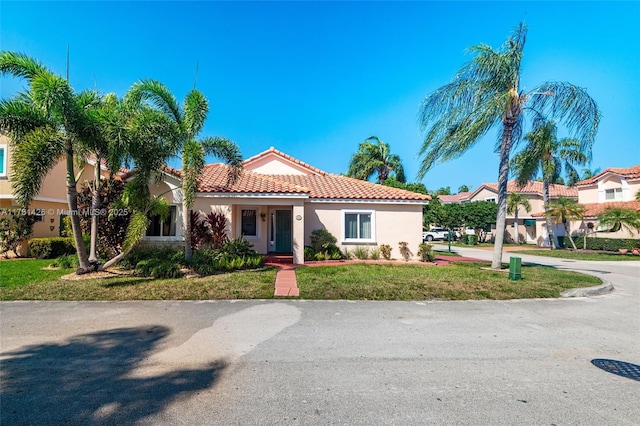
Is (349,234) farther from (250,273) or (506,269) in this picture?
(506,269)

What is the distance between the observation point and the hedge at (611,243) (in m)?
24.4

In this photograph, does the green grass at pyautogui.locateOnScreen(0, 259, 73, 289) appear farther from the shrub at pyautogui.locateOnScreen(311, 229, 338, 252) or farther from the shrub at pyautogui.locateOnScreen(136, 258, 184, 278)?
the shrub at pyautogui.locateOnScreen(311, 229, 338, 252)

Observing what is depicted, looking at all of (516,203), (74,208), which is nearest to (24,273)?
(74,208)

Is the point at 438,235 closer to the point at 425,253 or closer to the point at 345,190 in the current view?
the point at 425,253

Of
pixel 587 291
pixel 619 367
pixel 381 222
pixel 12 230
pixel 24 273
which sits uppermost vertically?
pixel 381 222

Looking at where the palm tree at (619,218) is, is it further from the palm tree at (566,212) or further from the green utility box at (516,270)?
the green utility box at (516,270)

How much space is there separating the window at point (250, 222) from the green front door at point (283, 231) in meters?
1.26

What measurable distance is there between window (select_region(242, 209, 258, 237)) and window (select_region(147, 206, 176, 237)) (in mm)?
3314

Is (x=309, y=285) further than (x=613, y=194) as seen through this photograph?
No

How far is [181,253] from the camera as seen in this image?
1229 centimetres

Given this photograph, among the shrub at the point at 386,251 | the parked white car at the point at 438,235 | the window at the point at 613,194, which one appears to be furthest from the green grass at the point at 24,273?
the window at the point at 613,194

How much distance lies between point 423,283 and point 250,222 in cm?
950

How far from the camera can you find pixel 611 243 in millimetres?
25719

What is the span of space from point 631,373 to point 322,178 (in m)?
16.6
